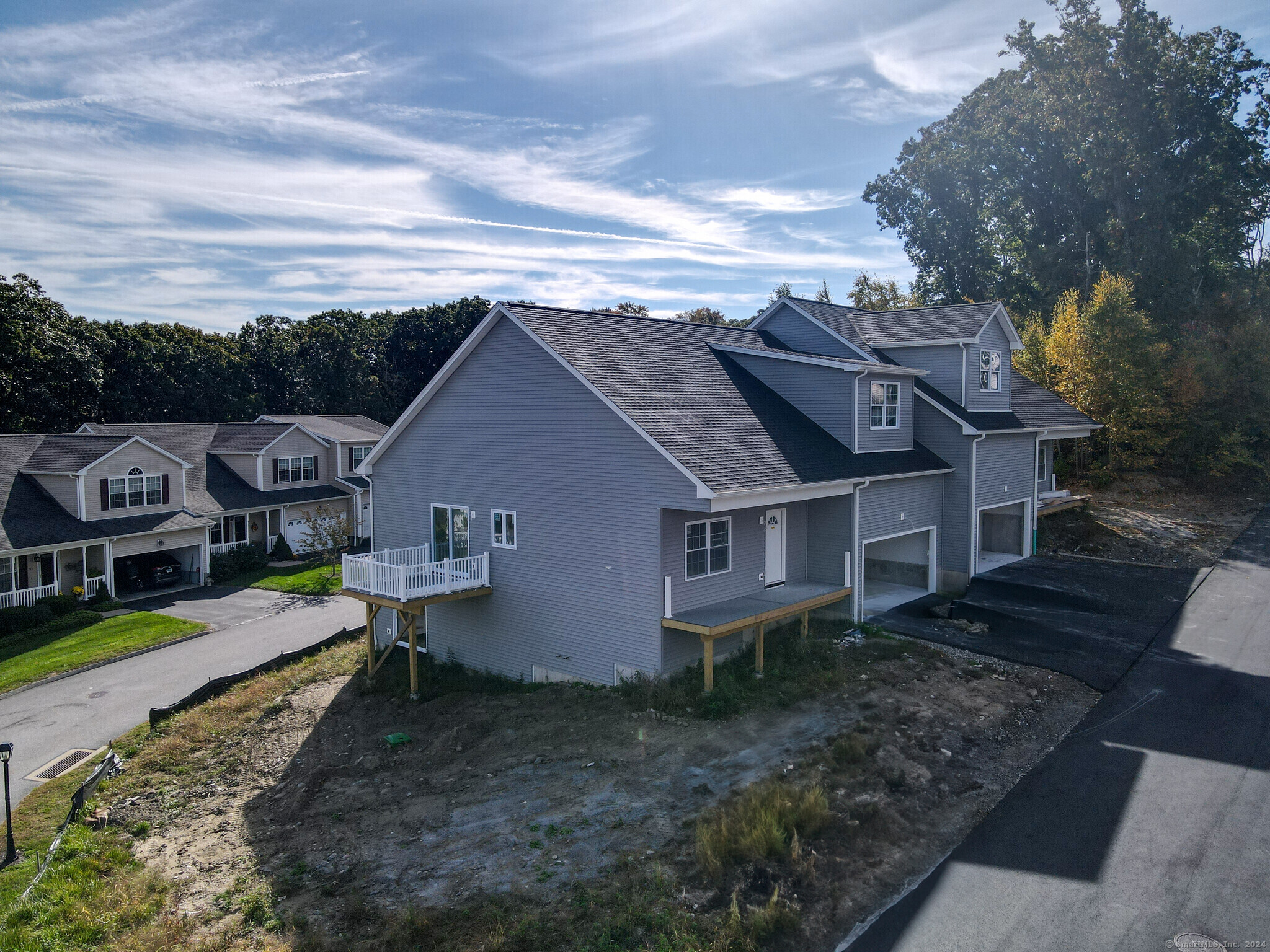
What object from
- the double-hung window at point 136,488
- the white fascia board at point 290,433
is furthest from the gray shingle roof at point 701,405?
the white fascia board at point 290,433

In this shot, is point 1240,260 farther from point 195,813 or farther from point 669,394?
point 195,813

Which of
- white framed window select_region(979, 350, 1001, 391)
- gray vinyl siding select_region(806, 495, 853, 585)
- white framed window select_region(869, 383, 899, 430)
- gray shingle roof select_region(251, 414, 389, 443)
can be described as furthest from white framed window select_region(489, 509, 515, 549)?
gray shingle roof select_region(251, 414, 389, 443)

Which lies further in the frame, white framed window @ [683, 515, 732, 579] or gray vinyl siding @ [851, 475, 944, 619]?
gray vinyl siding @ [851, 475, 944, 619]

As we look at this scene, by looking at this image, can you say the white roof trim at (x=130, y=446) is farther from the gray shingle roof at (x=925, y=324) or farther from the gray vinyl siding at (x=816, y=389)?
the gray shingle roof at (x=925, y=324)

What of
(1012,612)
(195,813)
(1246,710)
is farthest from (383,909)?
(1012,612)

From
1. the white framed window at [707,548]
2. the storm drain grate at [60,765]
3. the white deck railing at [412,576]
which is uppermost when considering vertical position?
the white framed window at [707,548]

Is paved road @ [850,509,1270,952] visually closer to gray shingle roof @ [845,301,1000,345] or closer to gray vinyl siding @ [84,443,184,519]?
gray shingle roof @ [845,301,1000,345]

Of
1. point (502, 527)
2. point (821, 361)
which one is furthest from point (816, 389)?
point (502, 527)

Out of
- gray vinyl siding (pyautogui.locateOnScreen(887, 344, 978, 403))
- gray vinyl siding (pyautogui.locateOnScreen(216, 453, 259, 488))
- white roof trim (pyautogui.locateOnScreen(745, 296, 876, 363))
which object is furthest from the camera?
gray vinyl siding (pyautogui.locateOnScreen(216, 453, 259, 488))

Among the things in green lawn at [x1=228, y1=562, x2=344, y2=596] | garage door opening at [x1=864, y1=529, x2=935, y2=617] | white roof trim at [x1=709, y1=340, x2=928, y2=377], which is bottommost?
green lawn at [x1=228, y1=562, x2=344, y2=596]
